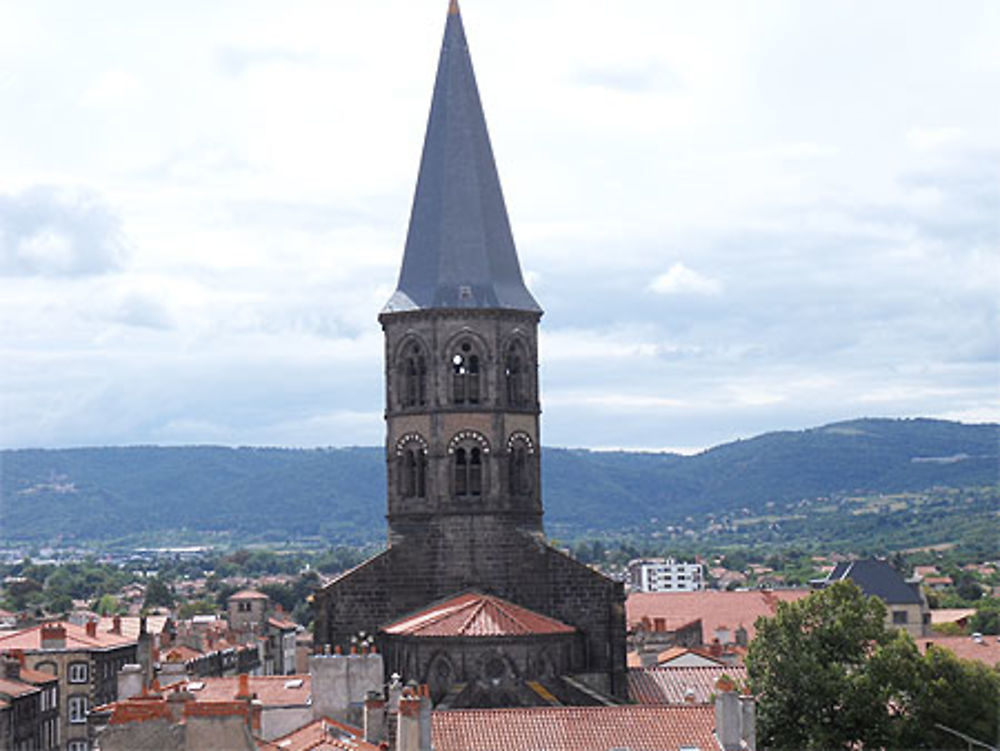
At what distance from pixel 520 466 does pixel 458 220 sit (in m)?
9.59

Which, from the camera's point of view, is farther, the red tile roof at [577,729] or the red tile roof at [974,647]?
the red tile roof at [974,647]

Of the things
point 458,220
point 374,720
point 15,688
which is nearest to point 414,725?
point 374,720

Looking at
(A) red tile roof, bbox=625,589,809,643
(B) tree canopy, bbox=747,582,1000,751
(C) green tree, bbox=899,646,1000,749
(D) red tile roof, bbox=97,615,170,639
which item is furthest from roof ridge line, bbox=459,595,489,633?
(A) red tile roof, bbox=625,589,809,643

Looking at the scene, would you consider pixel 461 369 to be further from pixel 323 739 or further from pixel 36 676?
pixel 36 676

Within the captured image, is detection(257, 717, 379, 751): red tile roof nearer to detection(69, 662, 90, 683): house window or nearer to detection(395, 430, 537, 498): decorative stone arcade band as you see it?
detection(395, 430, 537, 498): decorative stone arcade band

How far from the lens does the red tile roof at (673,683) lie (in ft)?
228

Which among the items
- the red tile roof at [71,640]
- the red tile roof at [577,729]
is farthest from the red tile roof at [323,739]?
the red tile roof at [71,640]

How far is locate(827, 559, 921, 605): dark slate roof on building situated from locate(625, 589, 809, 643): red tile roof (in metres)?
4.98

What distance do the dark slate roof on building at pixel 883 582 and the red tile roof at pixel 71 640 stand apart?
57.1 meters

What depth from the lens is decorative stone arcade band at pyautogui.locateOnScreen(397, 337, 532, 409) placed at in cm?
7150

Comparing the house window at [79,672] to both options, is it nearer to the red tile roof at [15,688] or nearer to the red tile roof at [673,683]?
the red tile roof at [15,688]

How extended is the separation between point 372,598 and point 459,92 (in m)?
19.9

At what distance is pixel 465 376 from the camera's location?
235ft

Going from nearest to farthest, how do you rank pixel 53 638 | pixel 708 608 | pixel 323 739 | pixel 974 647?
pixel 323 739
pixel 974 647
pixel 53 638
pixel 708 608
